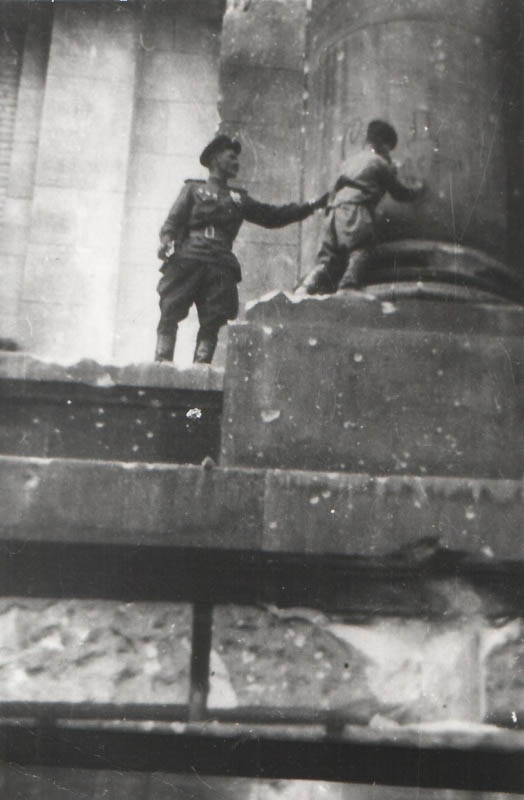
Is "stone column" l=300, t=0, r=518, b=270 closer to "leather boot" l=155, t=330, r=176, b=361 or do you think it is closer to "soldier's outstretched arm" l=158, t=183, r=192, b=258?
"soldier's outstretched arm" l=158, t=183, r=192, b=258

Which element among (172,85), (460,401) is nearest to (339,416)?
(460,401)

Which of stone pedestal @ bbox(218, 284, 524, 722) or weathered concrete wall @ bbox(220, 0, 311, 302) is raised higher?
weathered concrete wall @ bbox(220, 0, 311, 302)

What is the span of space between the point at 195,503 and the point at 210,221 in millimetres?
2960

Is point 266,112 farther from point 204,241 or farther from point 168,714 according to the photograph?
point 168,714

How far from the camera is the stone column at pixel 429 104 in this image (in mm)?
5699

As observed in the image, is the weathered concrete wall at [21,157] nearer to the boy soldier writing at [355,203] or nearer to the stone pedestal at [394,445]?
the boy soldier writing at [355,203]

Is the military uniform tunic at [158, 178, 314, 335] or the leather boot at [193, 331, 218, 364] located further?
the leather boot at [193, 331, 218, 364]

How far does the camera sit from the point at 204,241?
22.7ft

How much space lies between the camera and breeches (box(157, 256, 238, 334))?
6.93 metres

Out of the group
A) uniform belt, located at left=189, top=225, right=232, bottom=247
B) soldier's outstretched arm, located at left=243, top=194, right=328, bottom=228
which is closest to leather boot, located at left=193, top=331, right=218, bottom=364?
uniform belt, located at left=189, top=225, right=232, bottom=247

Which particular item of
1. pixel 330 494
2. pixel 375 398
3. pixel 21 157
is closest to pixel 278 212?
pixel 375 398

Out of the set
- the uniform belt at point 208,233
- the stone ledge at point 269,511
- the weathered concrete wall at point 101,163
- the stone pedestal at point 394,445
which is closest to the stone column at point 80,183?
the weathered concrete wall at point 101,163

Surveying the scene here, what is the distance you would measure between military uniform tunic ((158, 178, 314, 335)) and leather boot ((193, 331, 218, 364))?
14 cm

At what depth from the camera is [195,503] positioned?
4.31 meters
